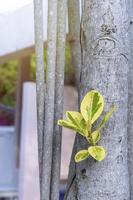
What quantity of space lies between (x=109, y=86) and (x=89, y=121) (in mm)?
103

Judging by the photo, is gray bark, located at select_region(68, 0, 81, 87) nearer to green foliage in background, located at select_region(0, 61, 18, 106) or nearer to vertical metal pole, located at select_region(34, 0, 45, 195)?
vertical metal pole, located at select_region(34, 0, 45, 195)

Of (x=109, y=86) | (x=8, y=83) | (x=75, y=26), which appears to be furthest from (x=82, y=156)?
(x=8, y=83)

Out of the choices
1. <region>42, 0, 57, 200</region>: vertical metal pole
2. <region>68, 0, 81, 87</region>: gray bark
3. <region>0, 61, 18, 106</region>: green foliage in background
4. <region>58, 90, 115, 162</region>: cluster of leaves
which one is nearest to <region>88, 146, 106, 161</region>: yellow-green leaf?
<region>58, 90, 115, 162</region>: cluster of leaves

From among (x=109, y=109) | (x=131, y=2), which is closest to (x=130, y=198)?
(x=109, y=109)

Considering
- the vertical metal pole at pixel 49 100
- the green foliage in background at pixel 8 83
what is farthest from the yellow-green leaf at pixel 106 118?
the green foliage in background at pixel 8 83

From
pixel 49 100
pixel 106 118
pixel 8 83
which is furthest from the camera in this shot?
pixel 8 83

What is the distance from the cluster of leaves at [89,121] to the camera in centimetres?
94

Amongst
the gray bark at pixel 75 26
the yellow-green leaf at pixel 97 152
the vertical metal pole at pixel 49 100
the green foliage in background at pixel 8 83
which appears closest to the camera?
the yellow-green leaf at pixel 97 152

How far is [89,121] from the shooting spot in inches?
37.2

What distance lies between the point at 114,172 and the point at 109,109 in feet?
0.47

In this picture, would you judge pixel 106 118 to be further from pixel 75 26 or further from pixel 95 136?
pixel 75 26

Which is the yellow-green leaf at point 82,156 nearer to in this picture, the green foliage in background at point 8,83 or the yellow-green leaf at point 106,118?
the yellow-green leaf at point 106,118

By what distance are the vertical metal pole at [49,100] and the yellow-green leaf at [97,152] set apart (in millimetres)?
143

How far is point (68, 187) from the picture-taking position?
1096 mm
